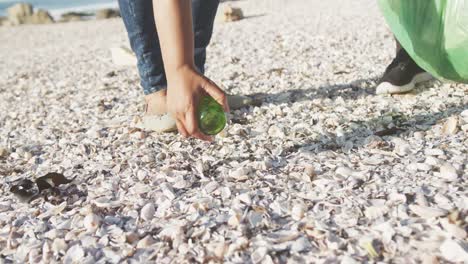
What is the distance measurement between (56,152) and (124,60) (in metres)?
3.17

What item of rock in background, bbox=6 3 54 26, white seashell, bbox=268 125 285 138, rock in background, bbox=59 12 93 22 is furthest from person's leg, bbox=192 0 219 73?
rock in background, bbox=6 3 54 26

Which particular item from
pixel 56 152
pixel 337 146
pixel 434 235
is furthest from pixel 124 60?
pixel 434 235

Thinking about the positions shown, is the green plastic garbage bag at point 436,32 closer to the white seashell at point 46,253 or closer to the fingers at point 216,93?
the fingers at point 216,93

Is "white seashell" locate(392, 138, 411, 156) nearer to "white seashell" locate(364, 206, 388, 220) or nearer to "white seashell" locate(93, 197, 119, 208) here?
"white seashell" locate(364, 206, 388, 220)

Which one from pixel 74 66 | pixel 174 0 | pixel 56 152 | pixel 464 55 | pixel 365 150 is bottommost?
pixel 74 66

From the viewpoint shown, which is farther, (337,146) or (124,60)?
(124,60)

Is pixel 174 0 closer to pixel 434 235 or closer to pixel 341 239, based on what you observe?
pixel 341 239

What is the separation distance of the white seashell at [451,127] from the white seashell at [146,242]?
1.19 metres

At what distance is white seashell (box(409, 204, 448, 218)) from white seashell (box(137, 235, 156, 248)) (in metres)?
0.69

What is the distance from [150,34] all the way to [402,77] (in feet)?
4.02

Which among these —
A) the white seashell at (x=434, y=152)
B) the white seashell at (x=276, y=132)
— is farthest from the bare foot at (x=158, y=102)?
the white seashell at (x=434, y=152)

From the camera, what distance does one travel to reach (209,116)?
1662 millimetres

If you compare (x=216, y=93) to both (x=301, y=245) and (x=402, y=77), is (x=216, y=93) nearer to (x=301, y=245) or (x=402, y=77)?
(x=301, y=245)

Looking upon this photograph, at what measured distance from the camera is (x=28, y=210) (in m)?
1.67
